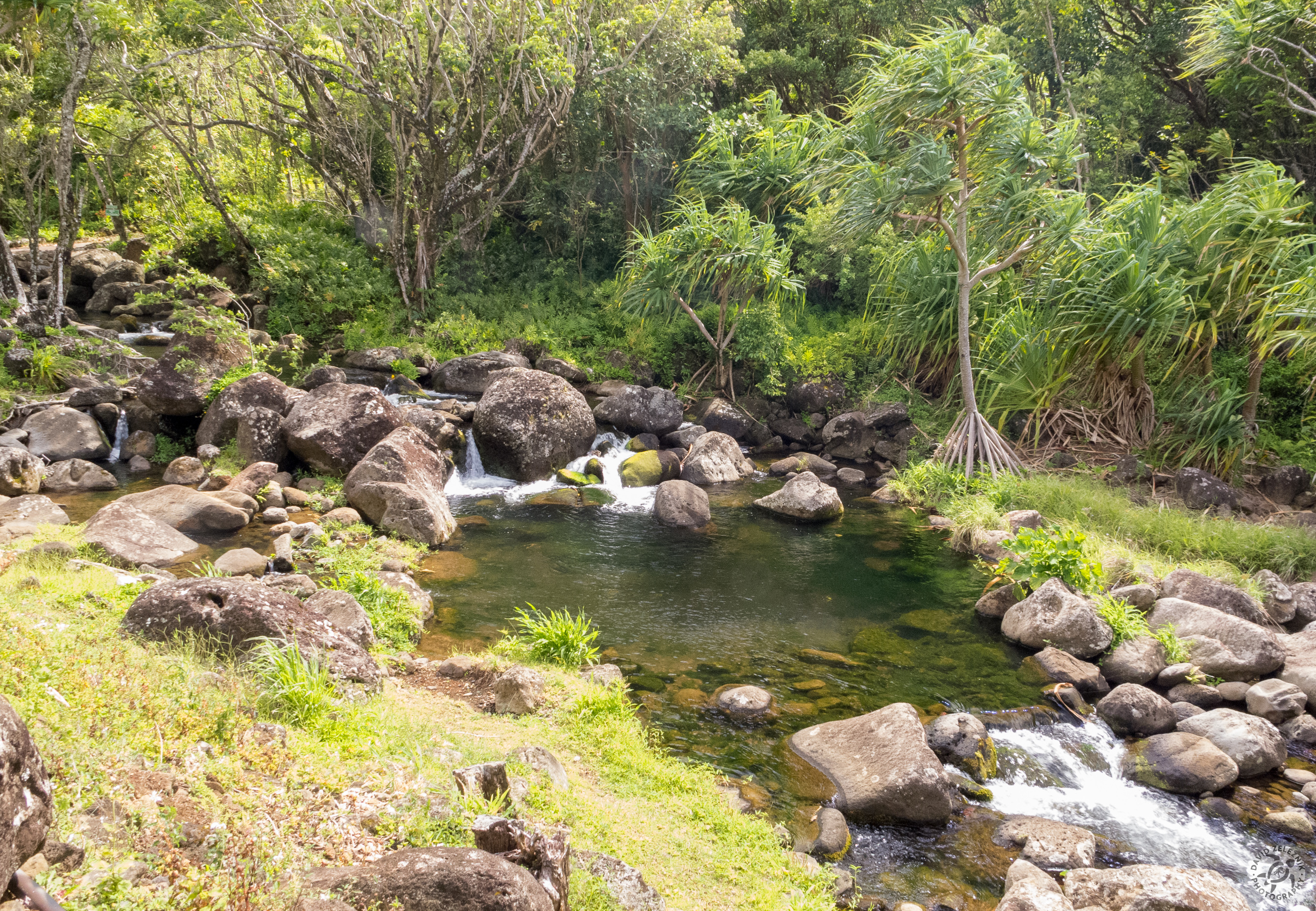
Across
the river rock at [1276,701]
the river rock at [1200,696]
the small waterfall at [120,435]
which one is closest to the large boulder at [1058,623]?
the river rock at [1200,696]

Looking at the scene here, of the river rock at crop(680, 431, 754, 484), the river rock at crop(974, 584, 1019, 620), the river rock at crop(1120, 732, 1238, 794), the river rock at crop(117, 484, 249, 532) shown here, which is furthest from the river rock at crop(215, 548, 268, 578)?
the river rock at crop(1120, 732, 1238, 794)

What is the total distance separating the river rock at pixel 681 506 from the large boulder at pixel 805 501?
1.34 meters

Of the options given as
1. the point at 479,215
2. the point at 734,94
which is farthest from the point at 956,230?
the point at 479,215

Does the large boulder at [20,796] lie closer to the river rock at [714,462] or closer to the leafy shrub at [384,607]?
the leafy shrub at [384,607]

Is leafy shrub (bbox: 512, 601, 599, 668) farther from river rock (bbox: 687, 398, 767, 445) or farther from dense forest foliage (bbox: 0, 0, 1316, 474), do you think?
river rock (bbox: 687, 398, 767, 445)

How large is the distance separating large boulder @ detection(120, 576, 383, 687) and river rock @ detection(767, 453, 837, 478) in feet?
38.0

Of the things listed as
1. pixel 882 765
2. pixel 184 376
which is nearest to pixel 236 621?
pixel 882 765

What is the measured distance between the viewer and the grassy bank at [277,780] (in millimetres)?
3176

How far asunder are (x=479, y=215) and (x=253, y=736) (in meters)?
20.5

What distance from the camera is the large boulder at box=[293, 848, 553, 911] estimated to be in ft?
10.7

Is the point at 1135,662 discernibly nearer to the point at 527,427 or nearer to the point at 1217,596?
the point at 1217,596

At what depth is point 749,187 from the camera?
65.2 feet

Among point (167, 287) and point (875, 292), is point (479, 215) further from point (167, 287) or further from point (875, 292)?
point (875, 292)

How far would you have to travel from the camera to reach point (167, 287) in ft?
76.1
